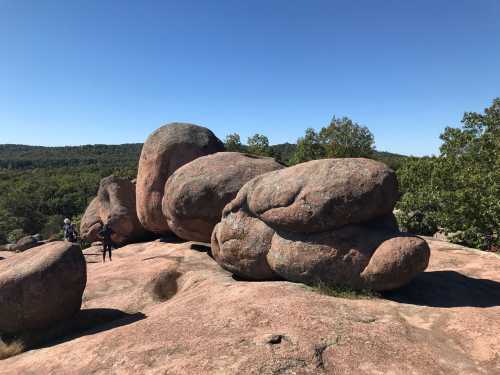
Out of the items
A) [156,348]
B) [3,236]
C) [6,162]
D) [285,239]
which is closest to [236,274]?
[285,239]

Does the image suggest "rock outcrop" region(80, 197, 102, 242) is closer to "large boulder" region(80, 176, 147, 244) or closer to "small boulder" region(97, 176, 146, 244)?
"large boulder" region(80, 176, 147, 244)

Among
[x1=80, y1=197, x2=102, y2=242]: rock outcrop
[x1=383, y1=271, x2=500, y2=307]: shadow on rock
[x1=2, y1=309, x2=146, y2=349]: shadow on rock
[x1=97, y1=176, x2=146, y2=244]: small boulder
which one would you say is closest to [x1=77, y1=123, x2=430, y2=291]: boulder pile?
[x1=383, y1=271, x2=500, y2=307]: shadow on rock

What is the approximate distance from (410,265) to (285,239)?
10.8 ft

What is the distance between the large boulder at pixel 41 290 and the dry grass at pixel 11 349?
0.50 m

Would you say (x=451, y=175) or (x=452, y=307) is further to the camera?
(x=451, y=175)

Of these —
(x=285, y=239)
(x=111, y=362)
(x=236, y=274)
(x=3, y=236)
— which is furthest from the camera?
(x=3, y=236)

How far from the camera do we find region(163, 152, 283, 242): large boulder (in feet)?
44.5

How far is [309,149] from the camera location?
5569 centimetres

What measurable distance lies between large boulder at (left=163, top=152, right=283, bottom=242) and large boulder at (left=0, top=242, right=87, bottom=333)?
4.60 meters

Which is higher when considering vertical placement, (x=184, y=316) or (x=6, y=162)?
(x=6, y=162)

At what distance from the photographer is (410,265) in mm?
8641

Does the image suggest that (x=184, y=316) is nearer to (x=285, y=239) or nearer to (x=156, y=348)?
(x=156, y=348)

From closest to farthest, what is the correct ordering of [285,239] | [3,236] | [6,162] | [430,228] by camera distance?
[285,239], [430,228], [3,236], [6,162]

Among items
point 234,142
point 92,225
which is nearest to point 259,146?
point 234,142
